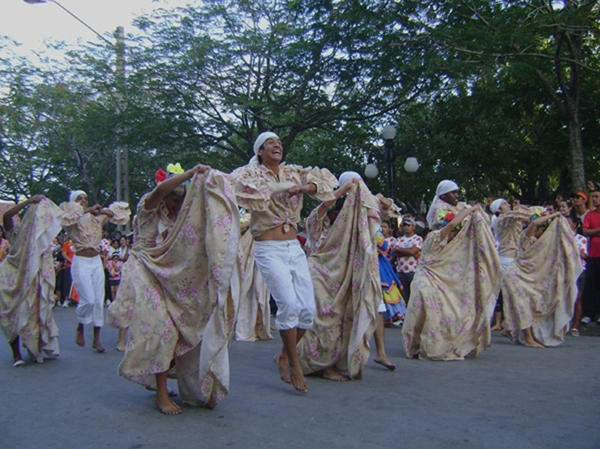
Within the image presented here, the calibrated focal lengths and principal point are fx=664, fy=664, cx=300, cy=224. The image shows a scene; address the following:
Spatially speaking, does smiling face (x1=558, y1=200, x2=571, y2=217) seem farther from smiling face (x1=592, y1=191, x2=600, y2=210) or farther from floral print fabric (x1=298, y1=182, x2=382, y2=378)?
floral print fabric (x1=298, y1=182, x2=382, y2=378)

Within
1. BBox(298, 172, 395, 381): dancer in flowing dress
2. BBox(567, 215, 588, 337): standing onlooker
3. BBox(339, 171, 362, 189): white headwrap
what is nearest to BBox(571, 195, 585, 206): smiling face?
BBox(567, 215, 588, 337): standing onlooker

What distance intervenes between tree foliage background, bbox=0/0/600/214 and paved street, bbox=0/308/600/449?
25.2ft

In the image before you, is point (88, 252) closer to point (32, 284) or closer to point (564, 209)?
point (32, 284)

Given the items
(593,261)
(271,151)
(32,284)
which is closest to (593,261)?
(593,261)

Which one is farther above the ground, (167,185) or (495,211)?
(495,211)

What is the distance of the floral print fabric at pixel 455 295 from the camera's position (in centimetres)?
749

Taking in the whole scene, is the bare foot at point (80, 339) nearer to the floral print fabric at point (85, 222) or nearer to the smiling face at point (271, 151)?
the floral print fabric at point (85, 222)

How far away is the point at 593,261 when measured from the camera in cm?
1017

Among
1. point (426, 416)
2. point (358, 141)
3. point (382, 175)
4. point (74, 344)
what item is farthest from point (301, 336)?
point (382, 175)

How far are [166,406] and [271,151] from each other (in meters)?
2.33

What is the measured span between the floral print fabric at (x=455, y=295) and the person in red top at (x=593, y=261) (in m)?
3.00

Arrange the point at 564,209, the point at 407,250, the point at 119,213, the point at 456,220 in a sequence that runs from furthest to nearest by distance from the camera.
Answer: the point at 407,250
the point at 564,209
the point at 119,213
the point at 456,220

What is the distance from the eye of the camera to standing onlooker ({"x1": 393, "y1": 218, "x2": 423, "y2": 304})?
10.8 m

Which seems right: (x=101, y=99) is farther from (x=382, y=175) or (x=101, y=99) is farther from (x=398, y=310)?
(x=398, y=310)
